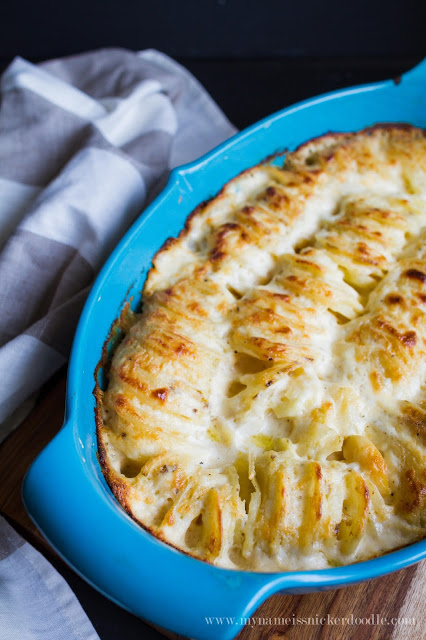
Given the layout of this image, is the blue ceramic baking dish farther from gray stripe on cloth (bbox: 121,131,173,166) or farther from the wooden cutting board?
gray stripe on cloth (bbox: 121,131,173,166)

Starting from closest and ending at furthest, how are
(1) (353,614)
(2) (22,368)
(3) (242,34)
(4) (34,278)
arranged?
(1) (353,614), (2) (22,368), (4) (34,278), (3) (242,34)

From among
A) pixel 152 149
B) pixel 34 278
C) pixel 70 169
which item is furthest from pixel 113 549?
pixel 152 149

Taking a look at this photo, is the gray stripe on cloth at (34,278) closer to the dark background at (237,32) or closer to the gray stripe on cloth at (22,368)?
the gray stripe on cloth at (22,368)

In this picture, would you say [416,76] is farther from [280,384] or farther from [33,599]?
[33,599]

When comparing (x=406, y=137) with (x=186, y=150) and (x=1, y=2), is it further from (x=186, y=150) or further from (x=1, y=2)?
(x=1, y=2)

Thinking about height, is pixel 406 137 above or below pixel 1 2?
below

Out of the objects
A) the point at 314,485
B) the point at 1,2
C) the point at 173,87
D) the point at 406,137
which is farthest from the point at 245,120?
the point at 314,485

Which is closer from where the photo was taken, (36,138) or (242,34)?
(36,138)
